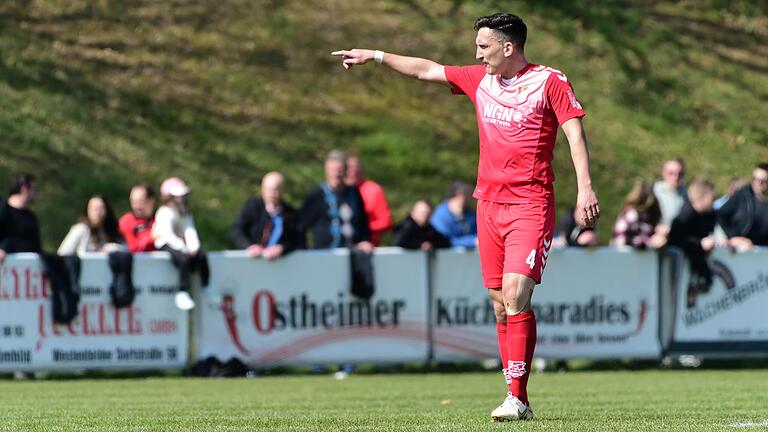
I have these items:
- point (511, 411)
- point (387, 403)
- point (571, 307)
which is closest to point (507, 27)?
point (511, 411)

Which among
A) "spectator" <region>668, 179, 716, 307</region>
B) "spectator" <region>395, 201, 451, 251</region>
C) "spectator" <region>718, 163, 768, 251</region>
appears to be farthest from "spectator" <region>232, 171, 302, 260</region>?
"spectator" <region>718, 163, 768, 251</region>

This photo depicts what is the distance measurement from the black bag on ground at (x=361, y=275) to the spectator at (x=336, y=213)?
0.26 m

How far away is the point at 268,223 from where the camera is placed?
14.4m

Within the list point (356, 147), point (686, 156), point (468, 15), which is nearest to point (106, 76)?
point (356, 147)

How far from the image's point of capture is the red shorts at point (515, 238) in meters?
7.97

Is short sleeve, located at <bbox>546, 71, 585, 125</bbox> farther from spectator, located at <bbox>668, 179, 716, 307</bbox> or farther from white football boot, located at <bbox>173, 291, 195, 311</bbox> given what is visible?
spectator, located at <bbox>668, 179, 716, 307</bbox>

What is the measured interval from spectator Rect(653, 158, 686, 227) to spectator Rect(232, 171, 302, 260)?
4.18 metres

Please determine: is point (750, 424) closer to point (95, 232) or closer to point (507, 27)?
point (507, 27)

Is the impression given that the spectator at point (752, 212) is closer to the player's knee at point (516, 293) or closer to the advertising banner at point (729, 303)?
the advertising banner at point (729, 303)

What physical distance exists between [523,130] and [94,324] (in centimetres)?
690

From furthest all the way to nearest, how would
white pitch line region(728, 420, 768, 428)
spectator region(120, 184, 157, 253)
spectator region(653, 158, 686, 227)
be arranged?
spectator region(653, 158, 686, 227), spectator region(120, 184, 157, 253), white pitch line region(728, 420, 768, 428)

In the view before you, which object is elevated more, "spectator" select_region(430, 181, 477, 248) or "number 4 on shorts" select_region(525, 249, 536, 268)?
"spectator" select_region(430, 181, 477, 248)

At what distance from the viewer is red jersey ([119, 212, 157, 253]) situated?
46.6 ft

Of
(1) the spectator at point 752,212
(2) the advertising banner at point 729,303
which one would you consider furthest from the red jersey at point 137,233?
(1) the spectator at point 752,212
